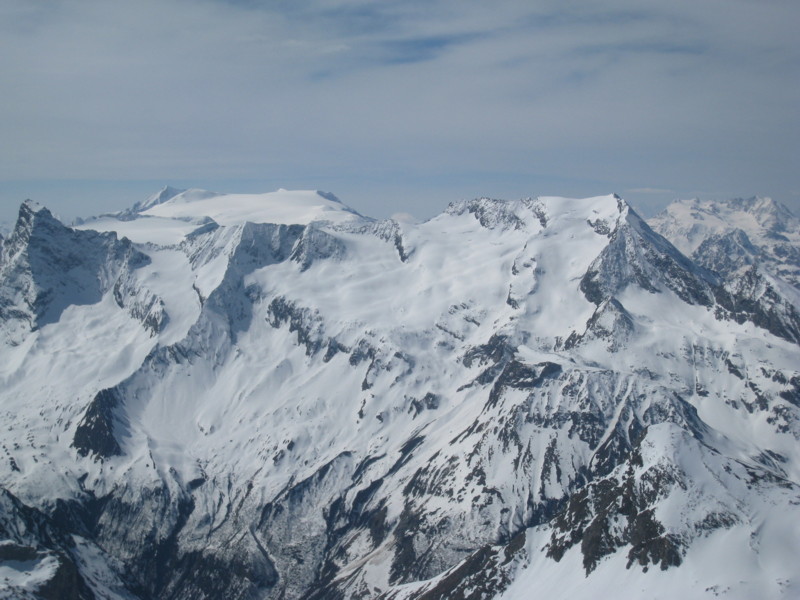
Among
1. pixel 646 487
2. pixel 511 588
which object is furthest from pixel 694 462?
pixel 511 588

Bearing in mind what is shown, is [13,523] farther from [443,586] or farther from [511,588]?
[511,588]

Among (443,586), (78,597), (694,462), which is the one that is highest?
(694,462)

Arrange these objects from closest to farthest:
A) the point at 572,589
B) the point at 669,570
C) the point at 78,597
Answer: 1. the point at 669,570
2. the point at 572,589
3. the point at 78,597

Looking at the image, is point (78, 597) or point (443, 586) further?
point (443, 586)

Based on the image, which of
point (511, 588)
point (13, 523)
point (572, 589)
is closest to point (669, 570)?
point (572, 589)

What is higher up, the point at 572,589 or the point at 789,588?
the point at 789,588

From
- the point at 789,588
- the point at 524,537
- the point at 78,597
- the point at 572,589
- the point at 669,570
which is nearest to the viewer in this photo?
the point at 789,588

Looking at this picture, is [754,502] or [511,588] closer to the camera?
[754,502]

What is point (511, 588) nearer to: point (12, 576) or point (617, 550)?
point (617, 550)

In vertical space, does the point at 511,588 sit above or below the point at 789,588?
below
